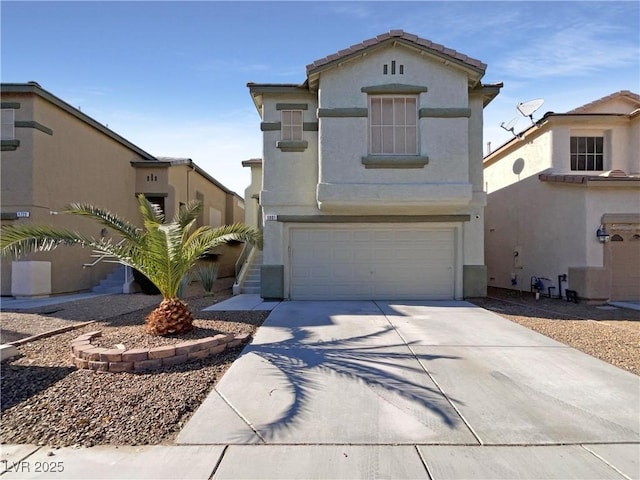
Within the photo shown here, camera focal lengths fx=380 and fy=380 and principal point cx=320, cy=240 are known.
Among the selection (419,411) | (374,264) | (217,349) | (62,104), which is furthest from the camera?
(62,104)

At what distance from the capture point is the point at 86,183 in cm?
1374

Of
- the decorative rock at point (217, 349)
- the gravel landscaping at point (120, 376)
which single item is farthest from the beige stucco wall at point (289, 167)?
the decorative rock at point (217, 349)

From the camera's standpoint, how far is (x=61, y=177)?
12.8 metres

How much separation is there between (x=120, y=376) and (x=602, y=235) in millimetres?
12109

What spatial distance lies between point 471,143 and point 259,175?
357 inches


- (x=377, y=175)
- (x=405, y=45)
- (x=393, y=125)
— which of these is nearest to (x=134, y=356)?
(x=377, y=175)

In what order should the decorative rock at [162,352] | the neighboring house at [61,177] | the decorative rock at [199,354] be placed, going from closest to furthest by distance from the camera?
the decorative rock at [162,352] < the decorative rock at [199,354] < the neighboring house at [61,177]

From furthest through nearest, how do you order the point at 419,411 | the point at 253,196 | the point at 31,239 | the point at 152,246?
the point at 253,196
the point at 152,246
the point at 31,239
the point at 419,411

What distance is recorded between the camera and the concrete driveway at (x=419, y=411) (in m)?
3.10

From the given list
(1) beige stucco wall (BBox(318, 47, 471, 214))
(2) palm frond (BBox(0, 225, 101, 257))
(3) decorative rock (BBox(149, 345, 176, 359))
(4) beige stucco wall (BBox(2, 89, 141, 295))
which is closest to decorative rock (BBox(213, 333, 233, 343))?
(3) decorative rock (BBox(149, 345, 176, 359))

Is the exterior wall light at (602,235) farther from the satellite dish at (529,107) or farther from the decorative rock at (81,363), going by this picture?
the decorative rock at (81,363)

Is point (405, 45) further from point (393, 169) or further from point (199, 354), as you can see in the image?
point (199, 354)

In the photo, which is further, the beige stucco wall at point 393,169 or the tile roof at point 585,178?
the tile roof at point 585,178

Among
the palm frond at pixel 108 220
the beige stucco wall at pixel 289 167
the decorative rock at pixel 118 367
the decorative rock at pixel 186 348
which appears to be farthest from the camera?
the beige stucco wall at pixel 289 167
